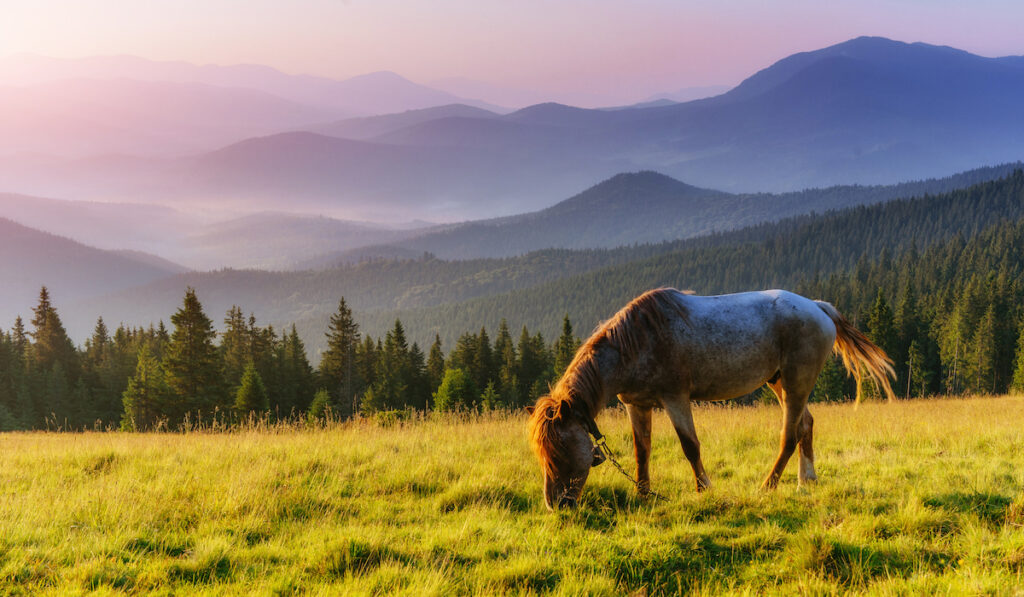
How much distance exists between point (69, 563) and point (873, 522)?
752cm

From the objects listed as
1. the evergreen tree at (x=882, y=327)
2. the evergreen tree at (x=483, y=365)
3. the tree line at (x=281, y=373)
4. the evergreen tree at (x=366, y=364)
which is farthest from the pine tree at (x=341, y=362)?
the evergreen tree at (x=882, y=327)

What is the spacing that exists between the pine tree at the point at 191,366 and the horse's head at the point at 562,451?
120 feet

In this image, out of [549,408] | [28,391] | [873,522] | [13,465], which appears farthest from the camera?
[28,391]

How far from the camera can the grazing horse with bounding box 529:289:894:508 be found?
6.03 m

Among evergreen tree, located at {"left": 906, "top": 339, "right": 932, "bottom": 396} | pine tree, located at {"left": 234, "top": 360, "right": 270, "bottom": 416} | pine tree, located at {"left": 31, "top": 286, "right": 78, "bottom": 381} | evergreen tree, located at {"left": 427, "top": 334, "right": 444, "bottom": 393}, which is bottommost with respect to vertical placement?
evergreen tree, located at {"left": 906, "top": 339, "right": 932, "bottom": 396}

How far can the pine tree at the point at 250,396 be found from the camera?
3816 centimetres

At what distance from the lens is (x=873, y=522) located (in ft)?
16.9

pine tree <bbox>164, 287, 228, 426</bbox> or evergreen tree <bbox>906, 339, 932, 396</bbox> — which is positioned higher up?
pine tree <bbox>164, 287, 228, 426</bbox>

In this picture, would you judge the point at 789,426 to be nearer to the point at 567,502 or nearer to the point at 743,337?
the point at 743,337

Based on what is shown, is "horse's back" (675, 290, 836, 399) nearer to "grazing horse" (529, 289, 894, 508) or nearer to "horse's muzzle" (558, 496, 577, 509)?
"grazing horse" (529, 289, 894, 508)

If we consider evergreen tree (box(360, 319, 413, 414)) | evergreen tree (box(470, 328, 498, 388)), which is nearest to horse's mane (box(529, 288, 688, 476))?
evergreen tree (box(360, 319, 413, 414))

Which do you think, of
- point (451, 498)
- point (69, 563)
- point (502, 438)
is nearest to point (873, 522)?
point (451, 498)

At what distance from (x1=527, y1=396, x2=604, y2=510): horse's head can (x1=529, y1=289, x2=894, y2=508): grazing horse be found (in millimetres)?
11

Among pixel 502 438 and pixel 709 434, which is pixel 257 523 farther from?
pixel 709 434
